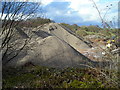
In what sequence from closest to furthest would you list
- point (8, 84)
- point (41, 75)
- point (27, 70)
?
point (8, 84) < point (41, 75) < point (27, 70)

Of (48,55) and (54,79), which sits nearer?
(54,79)

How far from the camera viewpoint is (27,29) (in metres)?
10.4

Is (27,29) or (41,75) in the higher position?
(27,29)

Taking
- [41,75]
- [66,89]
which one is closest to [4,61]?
[41,75]

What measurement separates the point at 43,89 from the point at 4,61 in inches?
157

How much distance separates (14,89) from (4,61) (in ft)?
11.4

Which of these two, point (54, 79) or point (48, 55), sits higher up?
point (54, 79)

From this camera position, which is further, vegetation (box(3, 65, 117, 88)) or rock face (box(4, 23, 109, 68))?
rock face (box(4, 23, 109, 68))

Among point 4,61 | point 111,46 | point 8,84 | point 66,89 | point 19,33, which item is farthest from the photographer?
point 19,33

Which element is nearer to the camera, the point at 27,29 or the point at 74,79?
the point at 74,79

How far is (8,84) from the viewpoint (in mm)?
6812

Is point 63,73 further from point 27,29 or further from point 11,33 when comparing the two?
point 27,29

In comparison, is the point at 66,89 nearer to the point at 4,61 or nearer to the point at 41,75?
the point at 41,75

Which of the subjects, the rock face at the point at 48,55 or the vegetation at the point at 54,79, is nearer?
the vegetation at the point at 54,79
